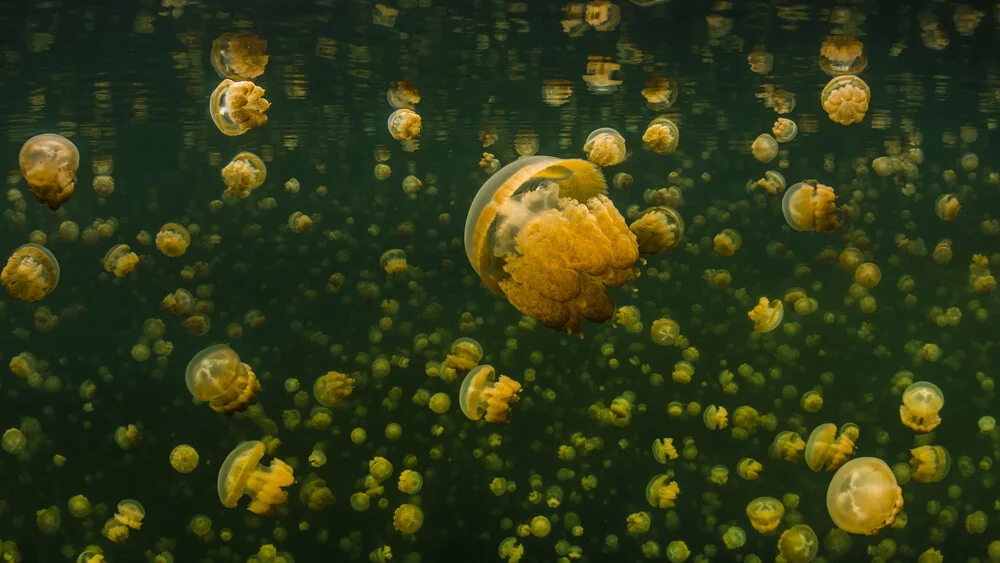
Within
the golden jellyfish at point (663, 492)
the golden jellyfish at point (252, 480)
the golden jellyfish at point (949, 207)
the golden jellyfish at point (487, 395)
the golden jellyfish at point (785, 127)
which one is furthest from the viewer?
the golden jellyfish at point (785, 127)

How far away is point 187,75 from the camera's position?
664 centimetres

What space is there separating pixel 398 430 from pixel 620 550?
336cm

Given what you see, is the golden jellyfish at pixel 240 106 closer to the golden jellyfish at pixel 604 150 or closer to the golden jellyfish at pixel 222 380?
the golden jellyfish at pixel 222 380

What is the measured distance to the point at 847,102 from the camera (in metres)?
6.11

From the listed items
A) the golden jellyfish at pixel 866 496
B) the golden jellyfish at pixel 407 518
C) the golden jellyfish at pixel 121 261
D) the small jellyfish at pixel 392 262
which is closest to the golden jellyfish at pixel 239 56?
the golden jellyfish at pixel 121 261

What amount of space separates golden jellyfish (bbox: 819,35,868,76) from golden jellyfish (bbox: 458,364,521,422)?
402 cm

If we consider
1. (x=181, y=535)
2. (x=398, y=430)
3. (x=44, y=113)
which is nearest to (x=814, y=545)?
(x=398, y=430)

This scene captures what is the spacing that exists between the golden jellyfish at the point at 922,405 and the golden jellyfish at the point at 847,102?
2246 mm

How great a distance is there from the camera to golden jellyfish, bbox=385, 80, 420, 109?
7.42 metres

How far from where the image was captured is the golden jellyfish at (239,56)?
5.82m

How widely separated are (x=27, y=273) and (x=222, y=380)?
5.01 feet

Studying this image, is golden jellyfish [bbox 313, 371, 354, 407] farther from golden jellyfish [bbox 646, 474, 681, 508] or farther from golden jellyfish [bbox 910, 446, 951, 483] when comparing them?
golden jellyfish [bbox 910, 446, 951, 483]

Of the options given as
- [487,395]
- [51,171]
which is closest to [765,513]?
[487,395]

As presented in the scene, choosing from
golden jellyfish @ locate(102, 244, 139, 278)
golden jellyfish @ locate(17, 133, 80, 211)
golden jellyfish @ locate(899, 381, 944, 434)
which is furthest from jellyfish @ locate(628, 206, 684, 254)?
golden jellyfish @ locate(102, 244, 139, 278)
